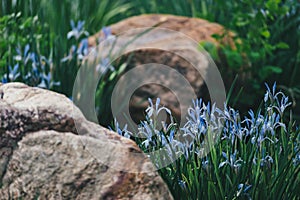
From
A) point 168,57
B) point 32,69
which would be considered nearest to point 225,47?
point 168,57

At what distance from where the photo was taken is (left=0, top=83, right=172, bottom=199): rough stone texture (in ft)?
7.64

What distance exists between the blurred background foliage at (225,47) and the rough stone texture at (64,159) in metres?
1.42

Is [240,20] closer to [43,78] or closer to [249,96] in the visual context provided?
[249,96]

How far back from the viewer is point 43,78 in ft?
14.0

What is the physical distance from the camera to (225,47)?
16.0 feet

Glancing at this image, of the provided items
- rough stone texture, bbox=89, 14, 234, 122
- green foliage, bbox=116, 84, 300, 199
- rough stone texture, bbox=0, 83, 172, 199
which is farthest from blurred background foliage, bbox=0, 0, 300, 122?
rough stone texture, bbox=0, 83, 172, 199

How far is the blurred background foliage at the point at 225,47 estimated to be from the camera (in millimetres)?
4297

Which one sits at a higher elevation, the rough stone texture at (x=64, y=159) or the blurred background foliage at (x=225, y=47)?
the rough stone texture at (x=64, y=159)

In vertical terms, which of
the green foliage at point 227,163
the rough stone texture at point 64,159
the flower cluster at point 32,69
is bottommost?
the flower cluster at point 32,69

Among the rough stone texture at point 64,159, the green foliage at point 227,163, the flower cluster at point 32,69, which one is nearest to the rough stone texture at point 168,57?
the flower cluster at point 32,69

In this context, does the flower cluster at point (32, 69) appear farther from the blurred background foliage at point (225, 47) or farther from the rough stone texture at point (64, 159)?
the rough stone texture at point (64, 159)

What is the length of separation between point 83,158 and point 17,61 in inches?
81.1

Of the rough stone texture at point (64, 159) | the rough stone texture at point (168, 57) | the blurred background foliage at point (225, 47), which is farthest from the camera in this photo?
the rough stone texture at point (168, 57)

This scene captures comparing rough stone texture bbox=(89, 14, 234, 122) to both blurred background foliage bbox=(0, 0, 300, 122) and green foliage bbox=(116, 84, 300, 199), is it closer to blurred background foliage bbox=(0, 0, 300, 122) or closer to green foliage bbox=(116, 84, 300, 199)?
blurred background foliage bbox=(0, 0, 300, 122)
